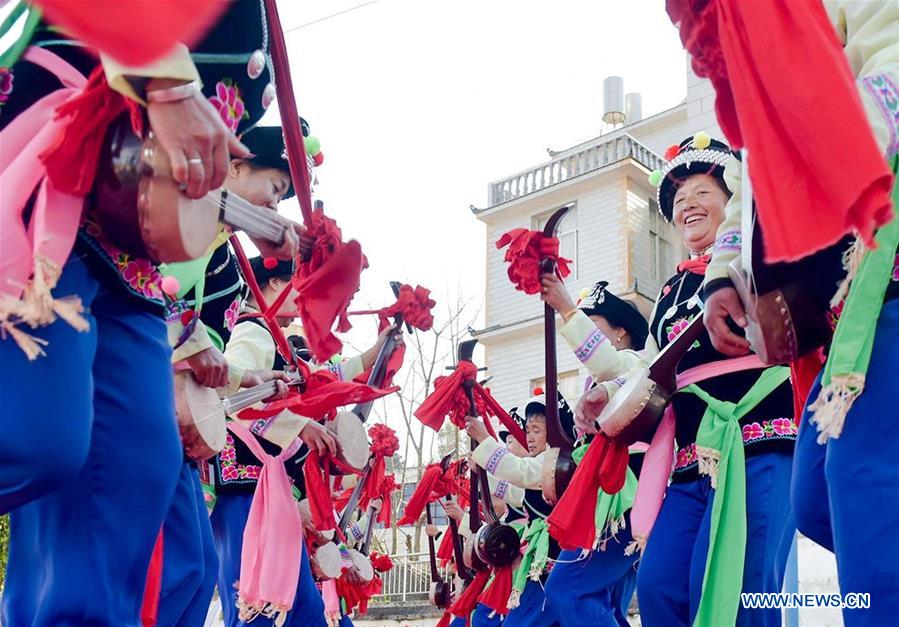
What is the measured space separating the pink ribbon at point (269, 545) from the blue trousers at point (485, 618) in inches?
129

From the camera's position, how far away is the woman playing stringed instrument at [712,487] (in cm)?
318

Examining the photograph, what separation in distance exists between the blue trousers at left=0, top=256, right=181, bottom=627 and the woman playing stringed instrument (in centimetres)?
185

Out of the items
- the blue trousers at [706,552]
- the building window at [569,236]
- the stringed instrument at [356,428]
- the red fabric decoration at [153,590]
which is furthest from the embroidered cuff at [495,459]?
the building window at [569,236]

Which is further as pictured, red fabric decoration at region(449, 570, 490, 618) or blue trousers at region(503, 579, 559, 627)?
red fabric decoration at region(449, 570, 490, 618)

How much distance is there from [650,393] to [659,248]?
18.4m

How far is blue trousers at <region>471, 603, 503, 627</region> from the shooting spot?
24.0 ft

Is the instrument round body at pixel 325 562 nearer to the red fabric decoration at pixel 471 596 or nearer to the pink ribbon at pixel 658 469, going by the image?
the red fabric decoration at pixel 471 596

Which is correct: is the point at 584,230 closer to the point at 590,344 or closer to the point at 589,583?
the point at 589,583

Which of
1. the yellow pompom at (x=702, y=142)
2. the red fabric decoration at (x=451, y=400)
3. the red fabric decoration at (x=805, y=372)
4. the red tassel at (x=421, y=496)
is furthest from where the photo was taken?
the red tassel at (x=421, y=496)

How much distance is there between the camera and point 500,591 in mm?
6352

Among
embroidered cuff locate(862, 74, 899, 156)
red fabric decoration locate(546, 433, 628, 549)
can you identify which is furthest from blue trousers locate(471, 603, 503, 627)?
embroidered cuff locate(862, 74, 899, 156)

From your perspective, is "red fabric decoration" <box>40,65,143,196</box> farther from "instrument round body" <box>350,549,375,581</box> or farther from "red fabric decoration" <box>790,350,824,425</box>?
"instrument round body" <box>350,549,375,581</box>

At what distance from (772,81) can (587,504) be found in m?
2.19

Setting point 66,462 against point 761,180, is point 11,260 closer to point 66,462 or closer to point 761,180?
point 66,462
